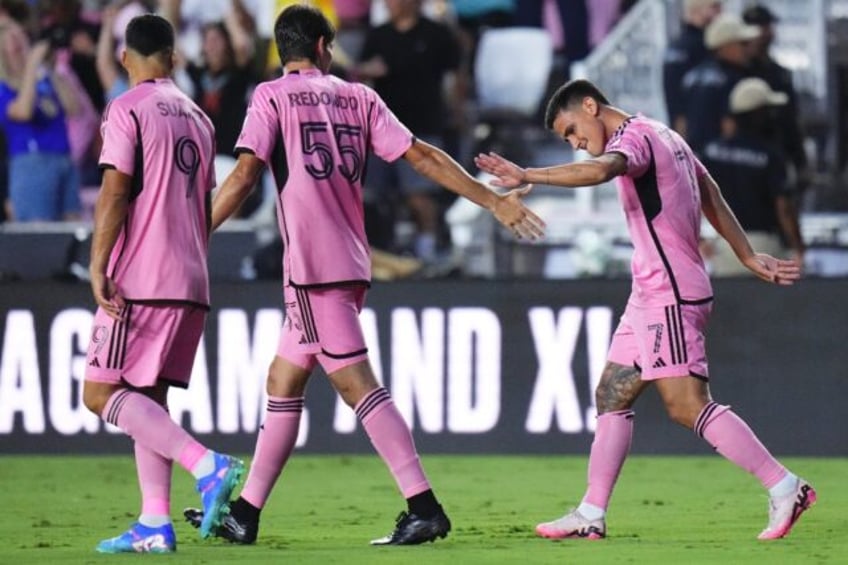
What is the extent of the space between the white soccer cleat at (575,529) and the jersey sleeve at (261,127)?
201cm

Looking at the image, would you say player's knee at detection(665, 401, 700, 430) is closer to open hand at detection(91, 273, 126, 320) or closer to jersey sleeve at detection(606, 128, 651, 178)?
jersey sleeve at detection(606, 128, 651, 178)

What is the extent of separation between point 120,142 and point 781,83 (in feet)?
26.5

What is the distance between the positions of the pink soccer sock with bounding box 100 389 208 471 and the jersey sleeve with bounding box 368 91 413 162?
142cm

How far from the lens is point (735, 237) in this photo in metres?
8.43

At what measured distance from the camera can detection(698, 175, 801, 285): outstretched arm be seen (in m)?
8.42

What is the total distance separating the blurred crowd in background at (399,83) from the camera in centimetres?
1414

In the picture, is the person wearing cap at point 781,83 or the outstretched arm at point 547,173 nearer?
the outstretched arm at point 547,173

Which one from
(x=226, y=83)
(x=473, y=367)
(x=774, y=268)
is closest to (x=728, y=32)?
(x=473, y=367)

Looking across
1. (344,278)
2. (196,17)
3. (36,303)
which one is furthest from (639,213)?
(196,17)

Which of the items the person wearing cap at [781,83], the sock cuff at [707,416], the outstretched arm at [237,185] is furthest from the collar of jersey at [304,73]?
the person wearing cap at [781,83]

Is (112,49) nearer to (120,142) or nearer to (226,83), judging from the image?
(226,83)

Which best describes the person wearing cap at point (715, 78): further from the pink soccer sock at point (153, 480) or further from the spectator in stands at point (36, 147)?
the pink soccer sock at point (153, 480)

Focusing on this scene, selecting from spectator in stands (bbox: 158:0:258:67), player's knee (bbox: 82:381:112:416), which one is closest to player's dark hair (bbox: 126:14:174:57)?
player's knee (bbox: 82:381:112:416)

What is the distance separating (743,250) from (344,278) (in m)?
1.83
